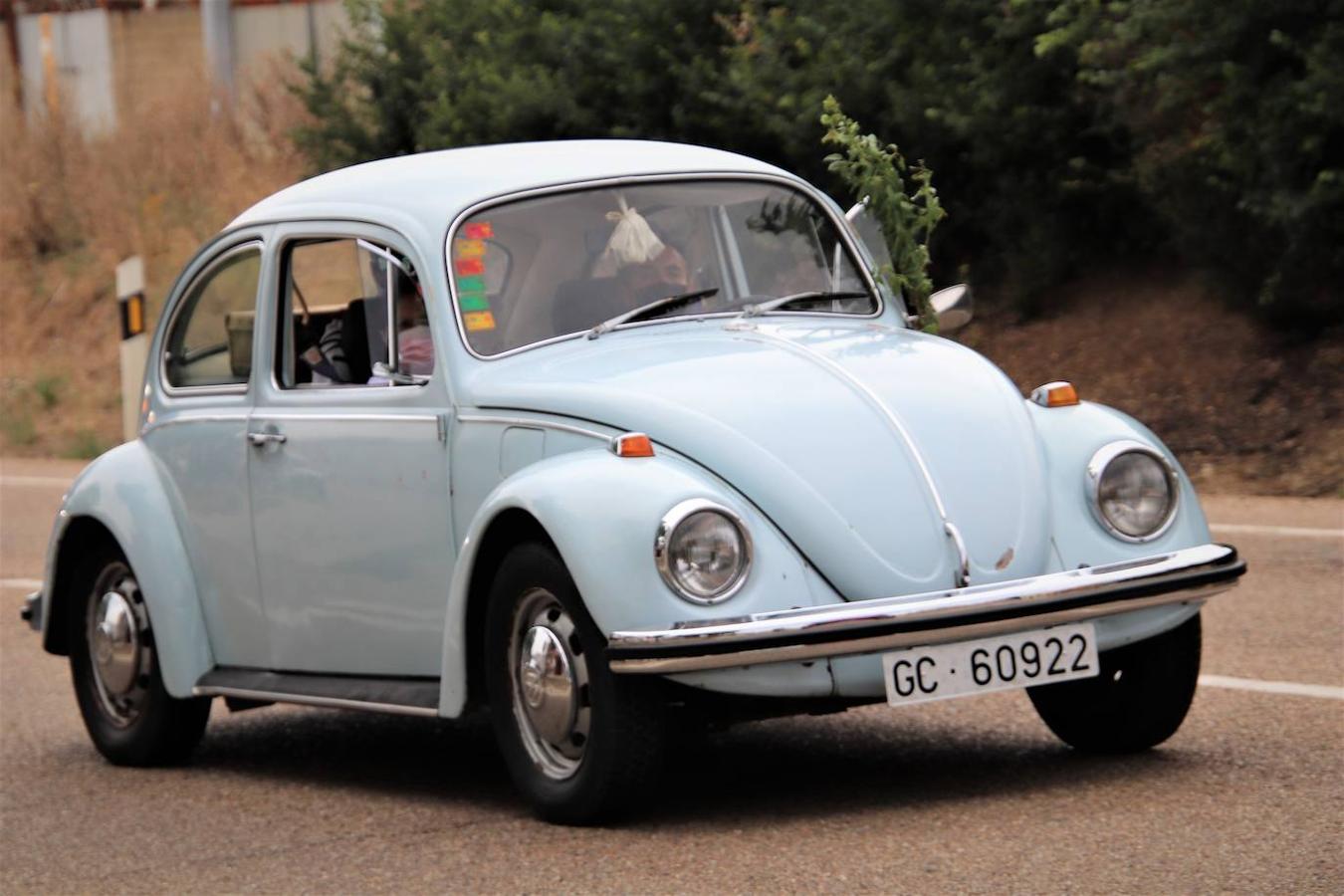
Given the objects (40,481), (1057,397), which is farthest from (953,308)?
(40,481)

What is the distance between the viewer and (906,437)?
604 cm

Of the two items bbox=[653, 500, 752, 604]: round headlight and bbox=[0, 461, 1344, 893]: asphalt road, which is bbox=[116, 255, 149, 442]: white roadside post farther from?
bbox=[653, 500, 752, 604]: round headlight

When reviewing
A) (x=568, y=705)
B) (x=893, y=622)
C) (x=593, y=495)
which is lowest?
(x=568, y=705)

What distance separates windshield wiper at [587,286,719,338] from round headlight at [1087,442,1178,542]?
51.5 inches

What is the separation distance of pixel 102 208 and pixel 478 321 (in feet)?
73.4

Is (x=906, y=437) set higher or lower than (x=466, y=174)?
lower

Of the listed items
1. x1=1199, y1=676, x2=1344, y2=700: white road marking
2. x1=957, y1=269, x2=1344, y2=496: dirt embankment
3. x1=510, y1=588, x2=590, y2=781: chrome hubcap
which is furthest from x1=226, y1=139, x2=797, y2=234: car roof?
x1=957, y1=269, x2=1344, y2=496: dirt embankment

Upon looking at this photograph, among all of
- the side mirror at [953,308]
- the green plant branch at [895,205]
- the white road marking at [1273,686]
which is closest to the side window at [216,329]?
the green plant branch at [895,205]

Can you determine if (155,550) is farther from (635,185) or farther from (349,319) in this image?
(635,185)

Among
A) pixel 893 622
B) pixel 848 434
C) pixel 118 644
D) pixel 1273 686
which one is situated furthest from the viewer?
pixel 118 644

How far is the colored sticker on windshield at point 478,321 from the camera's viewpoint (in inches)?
266

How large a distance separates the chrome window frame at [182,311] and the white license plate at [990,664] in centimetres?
Result: 267

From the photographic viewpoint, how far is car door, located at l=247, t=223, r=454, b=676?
21.7 ft

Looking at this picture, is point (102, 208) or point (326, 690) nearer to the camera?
point (326, 690)
